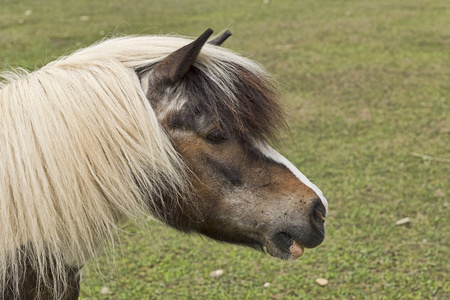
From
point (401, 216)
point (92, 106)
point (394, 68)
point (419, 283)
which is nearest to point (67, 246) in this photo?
point (92, 106)

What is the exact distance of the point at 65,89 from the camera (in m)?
1.81

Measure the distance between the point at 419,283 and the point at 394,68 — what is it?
4.74m

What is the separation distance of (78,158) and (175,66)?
44 cm

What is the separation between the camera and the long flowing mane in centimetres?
173

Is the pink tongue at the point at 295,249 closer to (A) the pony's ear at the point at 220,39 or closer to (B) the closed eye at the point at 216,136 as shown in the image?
(B) the closed eye at the point at 216,136

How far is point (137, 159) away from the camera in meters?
1.79

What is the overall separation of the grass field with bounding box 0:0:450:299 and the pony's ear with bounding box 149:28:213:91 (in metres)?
0.55

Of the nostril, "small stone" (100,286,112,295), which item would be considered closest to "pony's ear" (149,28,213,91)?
the nostril

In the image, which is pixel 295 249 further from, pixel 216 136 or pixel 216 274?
pixel 216 274

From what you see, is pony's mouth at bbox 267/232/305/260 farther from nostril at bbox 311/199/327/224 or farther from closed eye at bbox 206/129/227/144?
closed eye at bbox 206/129/227/144

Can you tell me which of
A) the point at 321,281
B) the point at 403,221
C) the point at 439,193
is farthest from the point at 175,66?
the point at 439,193

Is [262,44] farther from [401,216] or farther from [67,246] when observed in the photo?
[67,246]

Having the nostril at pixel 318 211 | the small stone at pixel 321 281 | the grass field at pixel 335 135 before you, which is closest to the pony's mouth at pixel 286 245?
the nostril at pixel 318 211

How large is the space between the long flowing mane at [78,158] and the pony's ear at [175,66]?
57 mm
